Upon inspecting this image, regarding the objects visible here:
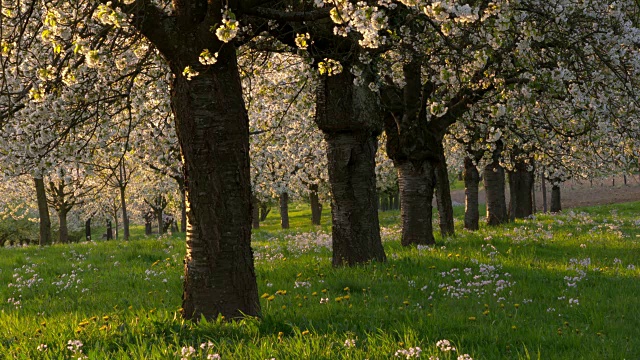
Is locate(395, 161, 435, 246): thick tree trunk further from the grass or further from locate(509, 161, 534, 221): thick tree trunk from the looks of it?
locate(509, 161, 534, 221): thick tree trunk

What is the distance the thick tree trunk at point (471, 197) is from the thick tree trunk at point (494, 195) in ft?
2.18

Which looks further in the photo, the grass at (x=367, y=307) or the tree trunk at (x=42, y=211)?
the tree trunk at (x=42, y=211)

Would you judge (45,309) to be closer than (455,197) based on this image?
Yes

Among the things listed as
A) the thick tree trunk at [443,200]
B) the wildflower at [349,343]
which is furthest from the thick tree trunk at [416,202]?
the wildflower at [349,343]

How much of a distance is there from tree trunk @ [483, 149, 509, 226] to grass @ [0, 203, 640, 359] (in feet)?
28.9

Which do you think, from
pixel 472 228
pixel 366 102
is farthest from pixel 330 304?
pixel 472 228

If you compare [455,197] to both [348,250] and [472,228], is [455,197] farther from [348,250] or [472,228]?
[348,250]

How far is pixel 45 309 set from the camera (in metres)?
8.87

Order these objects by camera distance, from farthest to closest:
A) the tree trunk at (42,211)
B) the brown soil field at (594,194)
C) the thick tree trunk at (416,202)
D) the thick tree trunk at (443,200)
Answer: the brown soil field at (594,194)
the tree trunk at (42,211)
the thick tree trunk at (443,200)
the thick tree trunk at (416,202)

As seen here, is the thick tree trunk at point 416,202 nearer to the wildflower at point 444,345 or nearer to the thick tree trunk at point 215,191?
the thick tree trunk at point 215,191

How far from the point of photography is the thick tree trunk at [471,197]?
22406 mm

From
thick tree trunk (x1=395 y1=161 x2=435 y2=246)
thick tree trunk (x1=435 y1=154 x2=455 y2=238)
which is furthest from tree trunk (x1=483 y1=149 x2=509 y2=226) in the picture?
thick tree trunk (x1=395 y1=161 x2=435 y2=246)

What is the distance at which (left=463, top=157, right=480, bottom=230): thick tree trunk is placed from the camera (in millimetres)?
22406

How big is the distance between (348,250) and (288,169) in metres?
29.2
